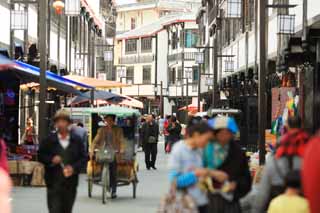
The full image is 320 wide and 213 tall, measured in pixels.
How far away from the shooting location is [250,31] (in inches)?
1357

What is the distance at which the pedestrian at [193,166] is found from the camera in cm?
885

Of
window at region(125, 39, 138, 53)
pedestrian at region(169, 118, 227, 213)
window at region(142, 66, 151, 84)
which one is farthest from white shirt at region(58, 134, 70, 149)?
window at region(125, 39, 138, 53)

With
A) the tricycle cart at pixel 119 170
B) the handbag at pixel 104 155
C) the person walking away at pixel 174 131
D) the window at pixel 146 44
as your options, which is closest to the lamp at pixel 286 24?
the tricycle cart at pixel 119 170

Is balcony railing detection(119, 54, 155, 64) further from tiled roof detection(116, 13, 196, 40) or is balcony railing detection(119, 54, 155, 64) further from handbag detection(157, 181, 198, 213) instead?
handbag detection(157, 181, 198, 213)

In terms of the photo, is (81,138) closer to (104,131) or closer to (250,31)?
(104,131)

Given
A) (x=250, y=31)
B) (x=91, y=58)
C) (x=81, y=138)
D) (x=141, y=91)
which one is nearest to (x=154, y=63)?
(x=141, y=91)

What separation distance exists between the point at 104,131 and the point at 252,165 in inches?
132

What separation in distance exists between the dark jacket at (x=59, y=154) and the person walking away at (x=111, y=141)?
6.12 m

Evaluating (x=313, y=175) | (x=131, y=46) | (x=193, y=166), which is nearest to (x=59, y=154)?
(x=193, y=166)

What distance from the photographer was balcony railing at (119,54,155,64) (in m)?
93.7

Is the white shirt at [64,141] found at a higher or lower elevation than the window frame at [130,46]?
lower

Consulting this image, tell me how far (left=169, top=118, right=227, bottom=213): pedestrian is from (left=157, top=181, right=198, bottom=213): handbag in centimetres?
7

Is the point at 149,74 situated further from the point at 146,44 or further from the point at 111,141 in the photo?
the point at 111,141

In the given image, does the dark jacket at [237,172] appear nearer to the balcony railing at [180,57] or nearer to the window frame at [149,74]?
the balcony railing at [180,57]
